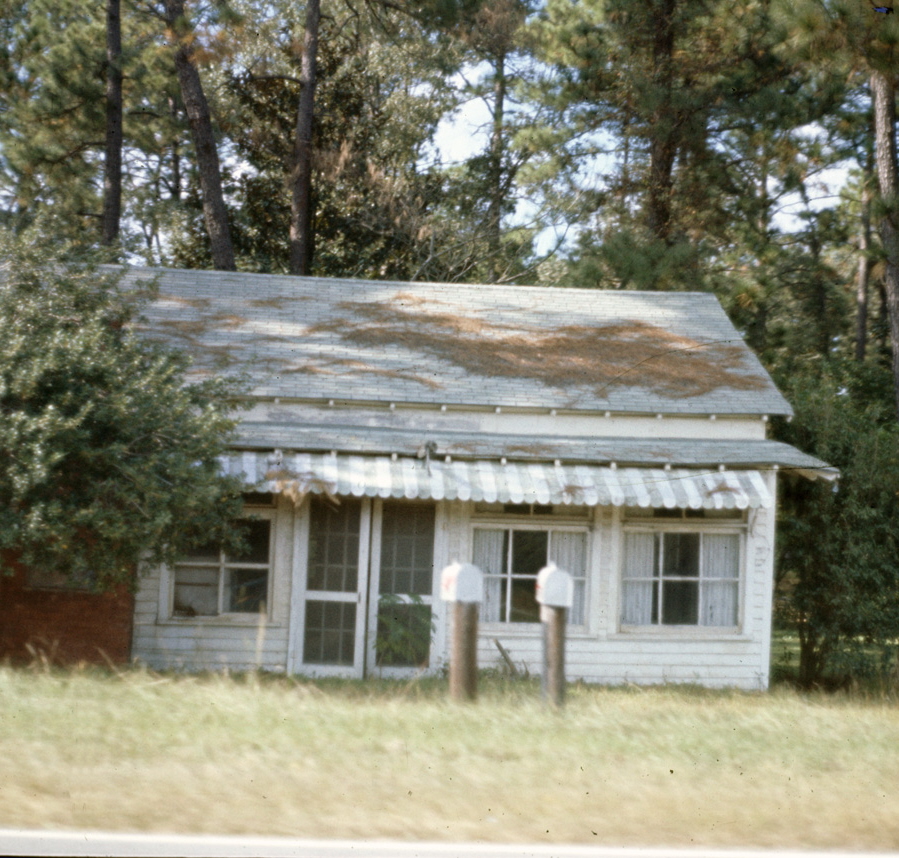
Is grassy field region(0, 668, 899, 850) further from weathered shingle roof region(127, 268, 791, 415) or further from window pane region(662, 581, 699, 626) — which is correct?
weathered shingle roof region(127, 268, 791, 415)

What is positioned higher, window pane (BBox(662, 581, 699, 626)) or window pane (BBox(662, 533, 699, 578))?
window pane (BBox(662, 533, 699, 578))

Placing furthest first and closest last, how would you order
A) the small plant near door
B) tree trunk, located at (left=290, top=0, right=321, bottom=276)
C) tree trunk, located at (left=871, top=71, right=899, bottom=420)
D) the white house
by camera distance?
tree trunk, located at (left=290, top=0, right=321, bottom=276) < tree trunk, located at (left=871, top=71, right=899, bottom=420) < the small plant near door < the white house

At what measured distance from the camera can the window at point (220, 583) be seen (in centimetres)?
1221

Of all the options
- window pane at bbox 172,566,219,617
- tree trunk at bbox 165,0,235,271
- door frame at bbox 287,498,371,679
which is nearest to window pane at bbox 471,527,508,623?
door frame at bbox 287,498,371,679

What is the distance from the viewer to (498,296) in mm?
16391

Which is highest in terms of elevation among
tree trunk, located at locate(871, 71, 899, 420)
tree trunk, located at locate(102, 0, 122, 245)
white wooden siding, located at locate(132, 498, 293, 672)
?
tree trunk, located at locate(102, 0, 122, 245)

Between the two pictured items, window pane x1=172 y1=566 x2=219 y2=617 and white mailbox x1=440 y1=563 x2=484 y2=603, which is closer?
white mailbox x1=440 y1=563 x2=484 y2=603

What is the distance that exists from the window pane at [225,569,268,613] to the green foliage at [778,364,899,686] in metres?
7.08

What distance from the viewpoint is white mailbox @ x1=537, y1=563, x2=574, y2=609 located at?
23.3 feet

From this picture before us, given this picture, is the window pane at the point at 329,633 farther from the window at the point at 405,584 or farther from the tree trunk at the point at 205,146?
the tree trunk at the point at 205,146

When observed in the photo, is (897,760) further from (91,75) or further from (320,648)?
(91,75)

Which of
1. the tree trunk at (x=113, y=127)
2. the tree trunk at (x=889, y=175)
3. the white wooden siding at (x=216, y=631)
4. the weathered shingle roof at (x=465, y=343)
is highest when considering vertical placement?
the tree trunk at (x=113, y=127)

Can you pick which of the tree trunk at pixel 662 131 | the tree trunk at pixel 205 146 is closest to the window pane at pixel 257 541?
the tree trunk at pixel 205 146

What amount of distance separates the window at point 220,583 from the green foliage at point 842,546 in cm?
710
